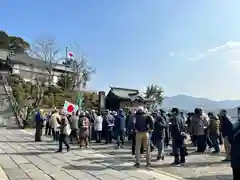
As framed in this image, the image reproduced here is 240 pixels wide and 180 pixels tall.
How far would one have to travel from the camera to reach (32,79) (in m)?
52.3

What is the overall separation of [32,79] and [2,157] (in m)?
44.1

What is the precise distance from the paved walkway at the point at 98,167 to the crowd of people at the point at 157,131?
0.50 m

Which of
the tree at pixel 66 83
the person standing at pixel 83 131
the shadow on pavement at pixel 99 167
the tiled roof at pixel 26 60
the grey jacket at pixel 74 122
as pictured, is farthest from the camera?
the tiled roof at pixel 26 60

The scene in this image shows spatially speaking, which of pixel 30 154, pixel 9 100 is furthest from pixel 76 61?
pixel 30 154

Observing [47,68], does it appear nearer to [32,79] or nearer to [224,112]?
[32,79]

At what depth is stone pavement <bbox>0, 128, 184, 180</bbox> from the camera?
7.23m

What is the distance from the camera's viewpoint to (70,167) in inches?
327

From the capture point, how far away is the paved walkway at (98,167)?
23.8 ft

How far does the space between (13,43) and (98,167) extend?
54.7m

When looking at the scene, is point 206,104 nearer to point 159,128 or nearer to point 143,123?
point 159,128

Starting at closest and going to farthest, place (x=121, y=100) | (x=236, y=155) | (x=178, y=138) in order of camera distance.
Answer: (x=236, y=155), (x=178, y=138), (x=121, y=100)

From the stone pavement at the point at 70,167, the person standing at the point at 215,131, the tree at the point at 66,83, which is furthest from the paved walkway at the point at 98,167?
the tree at the point at 66,83

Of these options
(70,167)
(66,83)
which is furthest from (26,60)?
(70,167)

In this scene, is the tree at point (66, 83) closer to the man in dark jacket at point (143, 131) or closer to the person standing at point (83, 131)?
the person standing at point (83, 131)
